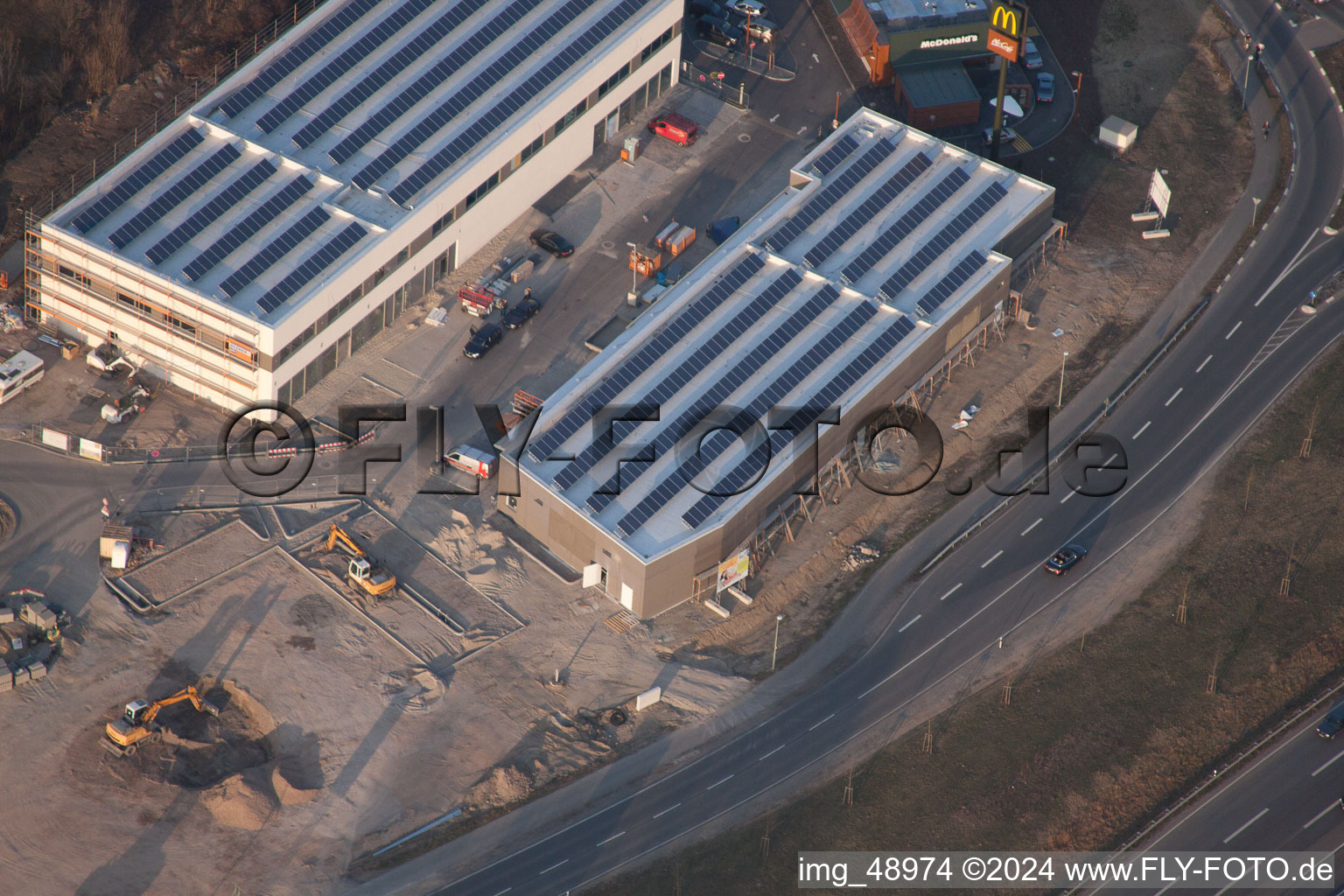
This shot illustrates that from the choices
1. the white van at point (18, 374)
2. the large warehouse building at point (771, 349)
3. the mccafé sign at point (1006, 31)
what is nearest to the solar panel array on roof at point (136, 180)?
the white van at point (18, 374)

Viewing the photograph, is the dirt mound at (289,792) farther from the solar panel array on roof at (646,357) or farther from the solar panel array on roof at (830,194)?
the solar panel array on roof at (830,194)

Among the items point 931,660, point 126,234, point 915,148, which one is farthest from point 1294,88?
point 126,234

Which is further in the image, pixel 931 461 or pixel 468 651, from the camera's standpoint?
pixel 931 461

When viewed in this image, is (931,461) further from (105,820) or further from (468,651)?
(105,820)

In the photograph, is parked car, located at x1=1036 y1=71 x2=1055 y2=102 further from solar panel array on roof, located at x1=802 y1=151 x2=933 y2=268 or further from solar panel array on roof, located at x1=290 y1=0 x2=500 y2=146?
solar panel array on roof, located at x1=290 y1=0 x2=500 y2=146

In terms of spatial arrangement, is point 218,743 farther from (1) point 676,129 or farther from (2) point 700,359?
(1) point 676,129

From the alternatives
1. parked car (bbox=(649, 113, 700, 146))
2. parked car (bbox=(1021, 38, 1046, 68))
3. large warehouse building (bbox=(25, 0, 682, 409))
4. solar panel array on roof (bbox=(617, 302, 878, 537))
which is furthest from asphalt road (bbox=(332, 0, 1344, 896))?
parked car (bbox=(649, 113, 700, 146))
